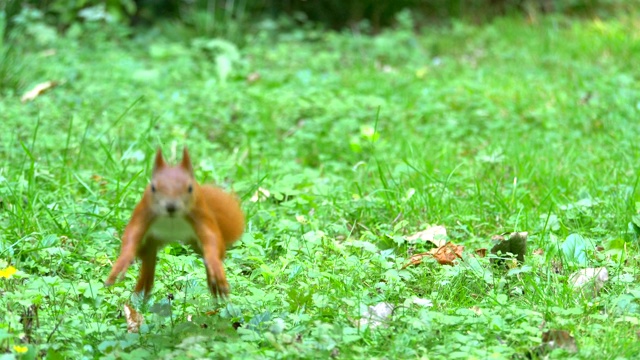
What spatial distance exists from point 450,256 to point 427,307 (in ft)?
1.82

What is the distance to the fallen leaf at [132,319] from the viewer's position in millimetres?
2801

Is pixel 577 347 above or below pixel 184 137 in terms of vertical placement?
above

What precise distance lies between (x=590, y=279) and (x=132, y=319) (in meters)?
1.53

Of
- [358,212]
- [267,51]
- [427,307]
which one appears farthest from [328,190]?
[267,51]

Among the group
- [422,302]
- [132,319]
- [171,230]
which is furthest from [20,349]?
[422,302]

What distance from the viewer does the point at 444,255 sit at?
3490 mm

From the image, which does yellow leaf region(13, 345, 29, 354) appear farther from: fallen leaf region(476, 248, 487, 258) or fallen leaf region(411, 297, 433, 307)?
fallen leaf region(476, 248, 487, 258)

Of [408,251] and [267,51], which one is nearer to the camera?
[408,251]

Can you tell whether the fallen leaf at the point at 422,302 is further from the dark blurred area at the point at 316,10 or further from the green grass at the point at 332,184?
the dark blurred area at the point at 316,10

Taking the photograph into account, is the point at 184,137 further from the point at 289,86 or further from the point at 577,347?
the point at 577,347

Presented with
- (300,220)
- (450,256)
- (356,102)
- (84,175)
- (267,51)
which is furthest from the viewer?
(267,51)

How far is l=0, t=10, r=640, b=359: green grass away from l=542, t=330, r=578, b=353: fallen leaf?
0.03 m

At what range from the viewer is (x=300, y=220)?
3811 mm

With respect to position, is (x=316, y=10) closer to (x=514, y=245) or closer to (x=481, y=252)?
(x=481, y=252)
